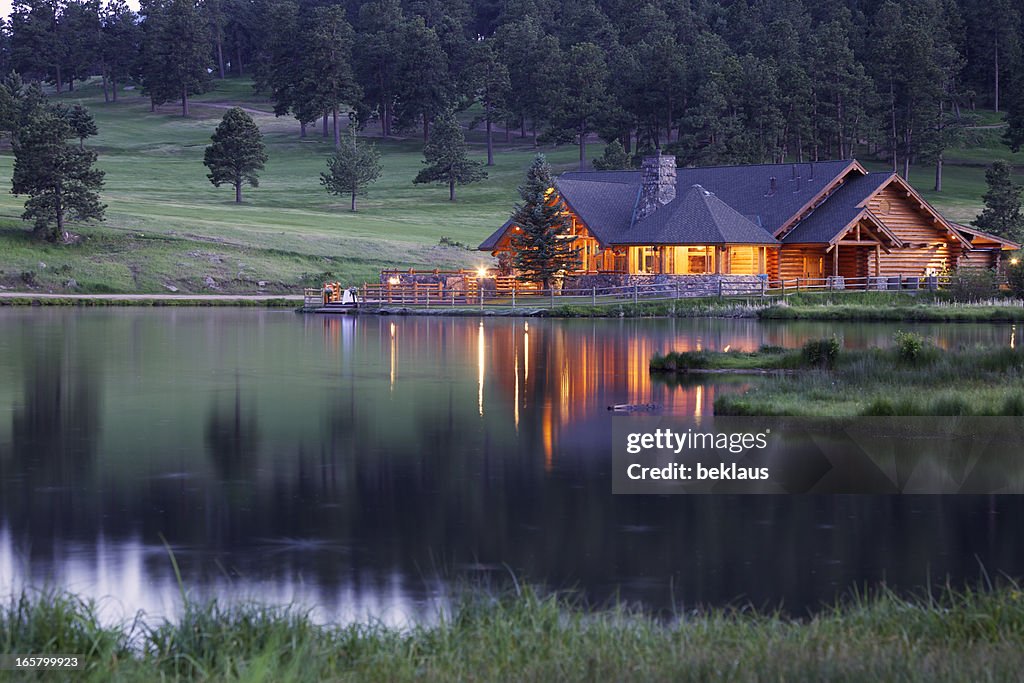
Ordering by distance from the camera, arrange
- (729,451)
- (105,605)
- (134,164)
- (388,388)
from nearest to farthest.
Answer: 1. (105,605)
2. (729,451)
3. (388,388)
4. (134,164)

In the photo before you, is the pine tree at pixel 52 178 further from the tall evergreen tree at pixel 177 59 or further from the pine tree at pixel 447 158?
the tall evergreen tree at pixel 177 59

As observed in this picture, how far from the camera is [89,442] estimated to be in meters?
21.9

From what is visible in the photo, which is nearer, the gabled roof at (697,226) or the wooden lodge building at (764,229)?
the gabled roof at (697,226)

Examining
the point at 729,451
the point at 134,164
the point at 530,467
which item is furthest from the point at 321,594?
the point at 134,164

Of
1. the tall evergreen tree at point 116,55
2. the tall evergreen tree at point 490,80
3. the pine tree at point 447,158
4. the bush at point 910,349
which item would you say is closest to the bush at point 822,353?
the bush at point 910,349

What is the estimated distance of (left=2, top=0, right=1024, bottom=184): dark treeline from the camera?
124562 mm

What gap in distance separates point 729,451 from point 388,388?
35.4ft

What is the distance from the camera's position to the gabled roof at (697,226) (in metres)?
67.9

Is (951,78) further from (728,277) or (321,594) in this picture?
(321,594)

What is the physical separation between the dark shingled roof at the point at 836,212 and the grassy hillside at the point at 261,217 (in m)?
26.5

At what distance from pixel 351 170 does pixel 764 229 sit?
5494 cm

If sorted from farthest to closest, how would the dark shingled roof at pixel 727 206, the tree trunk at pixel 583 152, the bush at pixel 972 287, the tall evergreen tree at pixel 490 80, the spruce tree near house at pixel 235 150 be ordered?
the tall evergreen tree at pixel 490 80
the tree trunk at pixel 583 152
the spruce tree near house at pixel 235 150
the dark shingled roof at pixel 727 206
the bush at pixel 972 287

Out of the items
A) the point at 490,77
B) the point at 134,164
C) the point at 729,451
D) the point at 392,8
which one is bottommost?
the point at 729,451

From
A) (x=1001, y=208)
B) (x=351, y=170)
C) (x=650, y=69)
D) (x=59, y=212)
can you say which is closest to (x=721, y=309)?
(x=1001, y=208)
